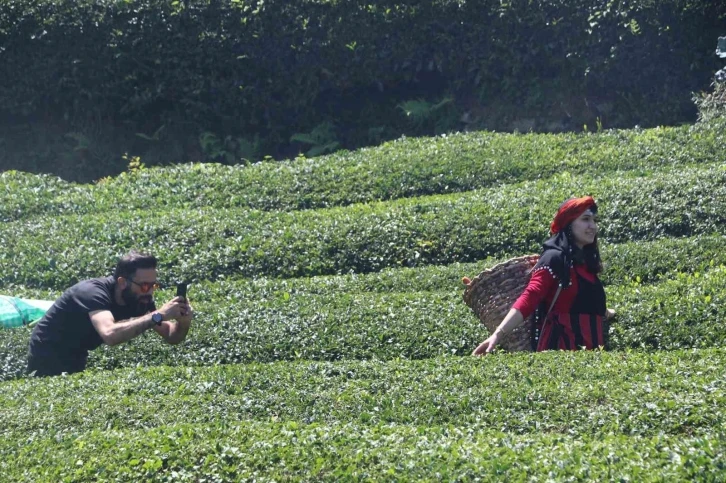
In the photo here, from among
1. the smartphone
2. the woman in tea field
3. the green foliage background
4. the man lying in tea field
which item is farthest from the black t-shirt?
the green foliage background

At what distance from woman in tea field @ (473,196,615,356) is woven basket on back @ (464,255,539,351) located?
317 mm

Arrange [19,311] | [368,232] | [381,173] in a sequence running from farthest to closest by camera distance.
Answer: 1. [381,173]
2. [368,232]
3. [19,311]

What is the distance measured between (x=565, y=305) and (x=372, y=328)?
2.11 meters

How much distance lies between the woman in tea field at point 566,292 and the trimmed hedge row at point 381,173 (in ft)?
19.8

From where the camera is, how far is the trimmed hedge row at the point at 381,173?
548 inches

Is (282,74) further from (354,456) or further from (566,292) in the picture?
(354,456)

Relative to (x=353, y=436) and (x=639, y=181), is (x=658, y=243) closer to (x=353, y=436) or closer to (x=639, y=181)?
(x=639, y=181)

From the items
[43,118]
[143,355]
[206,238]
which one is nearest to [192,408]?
[143,355]

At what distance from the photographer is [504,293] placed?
8.28 meters

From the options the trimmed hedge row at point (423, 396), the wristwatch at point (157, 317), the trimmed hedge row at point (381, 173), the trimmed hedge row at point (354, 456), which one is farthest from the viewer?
the trimmed hedge row at point (381, 173)

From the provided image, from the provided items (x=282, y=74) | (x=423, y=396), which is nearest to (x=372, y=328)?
(x=423, y=396)

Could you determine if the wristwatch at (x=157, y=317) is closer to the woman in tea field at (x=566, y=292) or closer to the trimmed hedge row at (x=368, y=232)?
the woman in tea field at (x=566, y=292)

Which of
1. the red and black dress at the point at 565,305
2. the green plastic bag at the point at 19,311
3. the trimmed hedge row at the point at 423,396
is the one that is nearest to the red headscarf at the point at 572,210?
the red and black dress at the point at 565,305

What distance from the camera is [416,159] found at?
14594mm
